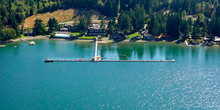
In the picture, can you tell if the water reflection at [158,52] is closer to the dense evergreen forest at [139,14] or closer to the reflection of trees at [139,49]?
the reflection of trees at [139,49]

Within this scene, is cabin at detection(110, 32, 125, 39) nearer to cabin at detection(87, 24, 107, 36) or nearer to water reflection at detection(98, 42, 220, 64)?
cabin at detection(87, 24, 107, 36)

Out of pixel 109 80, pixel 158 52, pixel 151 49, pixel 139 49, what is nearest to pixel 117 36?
pixel 139 49

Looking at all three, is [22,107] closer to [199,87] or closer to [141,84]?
[141,84]

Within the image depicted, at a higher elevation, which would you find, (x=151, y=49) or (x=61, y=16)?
(x=61, y=16)

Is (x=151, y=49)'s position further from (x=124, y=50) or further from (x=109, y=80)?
(x=109, y=80)

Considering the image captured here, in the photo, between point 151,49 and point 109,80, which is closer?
point 109,80

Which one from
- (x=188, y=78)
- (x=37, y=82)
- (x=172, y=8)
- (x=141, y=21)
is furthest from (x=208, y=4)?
(x=37, y=82)
